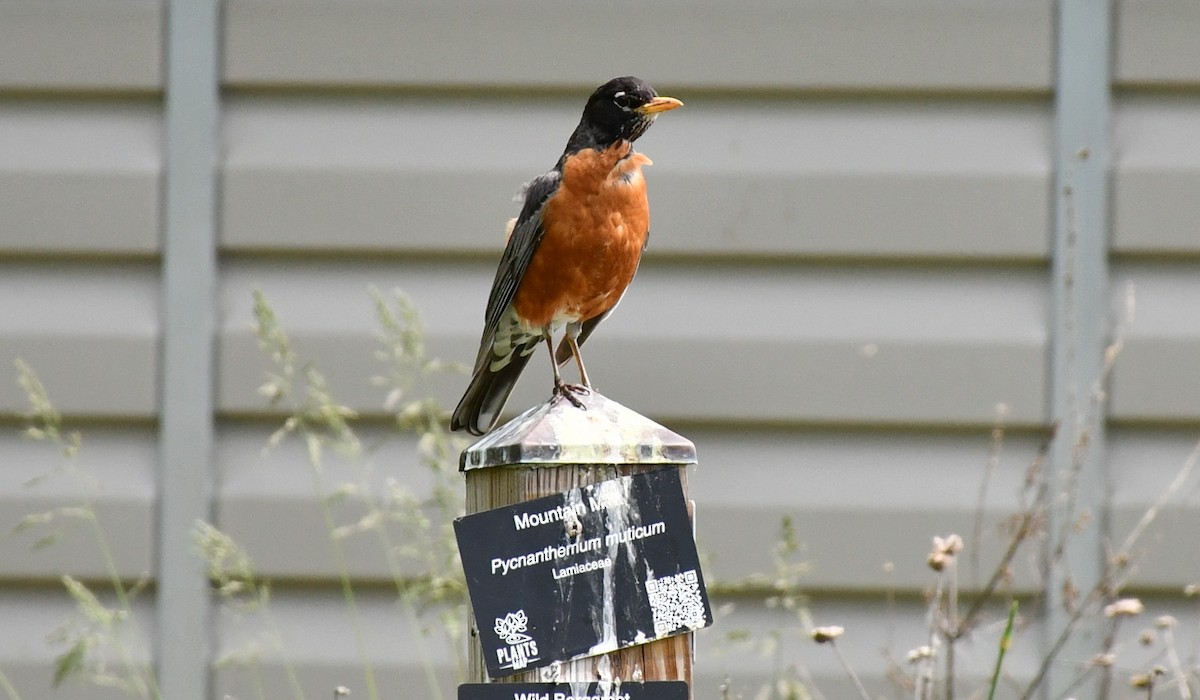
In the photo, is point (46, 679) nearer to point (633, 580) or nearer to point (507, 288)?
point (507, 288)

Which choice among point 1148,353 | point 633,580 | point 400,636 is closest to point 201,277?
point 400,636

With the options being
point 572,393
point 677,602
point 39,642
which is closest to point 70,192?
point 39,642

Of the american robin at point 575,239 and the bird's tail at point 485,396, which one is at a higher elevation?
the american robin at point 575,239

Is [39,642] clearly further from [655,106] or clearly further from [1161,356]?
[1161,356]

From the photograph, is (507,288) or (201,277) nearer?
(507,288)

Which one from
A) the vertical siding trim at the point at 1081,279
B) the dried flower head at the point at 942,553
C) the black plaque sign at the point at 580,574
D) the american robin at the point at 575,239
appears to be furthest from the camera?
the vertical siding trim at the point at 1081,279

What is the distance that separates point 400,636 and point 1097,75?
7.42ft

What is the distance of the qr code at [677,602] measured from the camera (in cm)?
124

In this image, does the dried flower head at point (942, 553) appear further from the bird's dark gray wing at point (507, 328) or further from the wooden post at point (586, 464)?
the bird's dark gray wing at point (507, 328)

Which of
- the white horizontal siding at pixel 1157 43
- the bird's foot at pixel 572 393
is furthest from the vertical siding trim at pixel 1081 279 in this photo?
the bird's foot at pixel 572 393

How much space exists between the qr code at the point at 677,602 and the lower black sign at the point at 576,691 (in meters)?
0.06

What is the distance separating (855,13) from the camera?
308cm

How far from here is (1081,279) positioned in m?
3.02

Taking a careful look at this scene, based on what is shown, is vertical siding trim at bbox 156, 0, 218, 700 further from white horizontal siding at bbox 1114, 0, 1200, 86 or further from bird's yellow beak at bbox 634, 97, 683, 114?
white horizontal siding at bbox 1114, 0, 1200, 86
